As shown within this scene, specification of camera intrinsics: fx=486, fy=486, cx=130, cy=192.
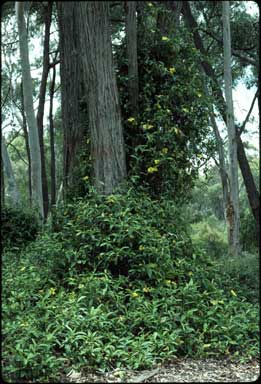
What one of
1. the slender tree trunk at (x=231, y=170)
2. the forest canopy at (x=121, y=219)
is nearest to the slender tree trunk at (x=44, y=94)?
the forest canopy at (x=121, y=219)

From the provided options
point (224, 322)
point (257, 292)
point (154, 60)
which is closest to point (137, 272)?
point (224, 322)

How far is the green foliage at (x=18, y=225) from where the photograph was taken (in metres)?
4.06

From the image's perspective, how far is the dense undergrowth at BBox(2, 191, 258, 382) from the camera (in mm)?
2420

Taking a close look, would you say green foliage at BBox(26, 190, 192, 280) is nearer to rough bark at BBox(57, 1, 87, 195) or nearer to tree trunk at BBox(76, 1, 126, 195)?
tree trunk at BBox(76, 1, 126, 195)

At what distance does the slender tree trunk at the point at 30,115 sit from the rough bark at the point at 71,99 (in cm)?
35

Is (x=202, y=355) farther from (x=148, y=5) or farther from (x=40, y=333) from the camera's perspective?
(x=148, y=5)

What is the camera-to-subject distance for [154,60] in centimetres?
407

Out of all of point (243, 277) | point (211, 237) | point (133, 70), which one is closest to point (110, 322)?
point (243, 277)

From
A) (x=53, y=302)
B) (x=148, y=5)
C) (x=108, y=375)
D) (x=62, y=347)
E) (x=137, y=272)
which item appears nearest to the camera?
(x=108, y=375)

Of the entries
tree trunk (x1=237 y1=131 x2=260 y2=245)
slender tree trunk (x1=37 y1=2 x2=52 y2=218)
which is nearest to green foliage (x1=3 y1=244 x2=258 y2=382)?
slender tree trunk (x1=37 y1=2 x2=52 y2=218)

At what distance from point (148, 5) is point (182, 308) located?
6.99 feet

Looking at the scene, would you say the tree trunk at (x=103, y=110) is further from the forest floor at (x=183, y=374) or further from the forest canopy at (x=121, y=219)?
the forest floor at (x=183, y=374)

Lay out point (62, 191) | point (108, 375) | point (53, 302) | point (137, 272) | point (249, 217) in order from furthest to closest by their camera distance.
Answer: point (249, 217) < point (62, 191) < point (137, 272) < point (53, 302) < point (108, 375)

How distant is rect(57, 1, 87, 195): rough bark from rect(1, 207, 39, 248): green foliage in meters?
0.59
